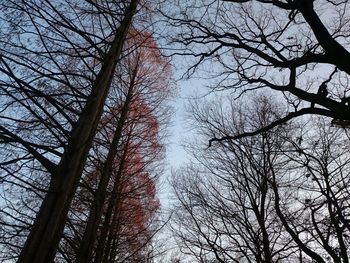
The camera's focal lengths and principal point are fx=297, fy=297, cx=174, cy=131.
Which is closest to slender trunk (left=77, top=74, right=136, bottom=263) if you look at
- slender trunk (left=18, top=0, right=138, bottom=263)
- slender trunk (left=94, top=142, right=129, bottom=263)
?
slender trunk (left=94, top=142, right=129, bottom=263)

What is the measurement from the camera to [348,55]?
358cm

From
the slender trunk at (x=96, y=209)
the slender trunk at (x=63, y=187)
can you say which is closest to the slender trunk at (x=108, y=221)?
the slender trunk at (x=96, y=209)

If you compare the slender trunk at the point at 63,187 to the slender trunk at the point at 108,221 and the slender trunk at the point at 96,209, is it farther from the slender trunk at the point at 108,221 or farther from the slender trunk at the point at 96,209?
the slender trunk at the point at 108,221

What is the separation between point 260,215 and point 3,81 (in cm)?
620

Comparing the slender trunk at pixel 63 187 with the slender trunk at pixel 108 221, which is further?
the slender trunk at pixel 108 221

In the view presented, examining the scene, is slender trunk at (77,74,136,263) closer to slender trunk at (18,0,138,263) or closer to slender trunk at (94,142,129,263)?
slender trunk at (94,142,129,263)

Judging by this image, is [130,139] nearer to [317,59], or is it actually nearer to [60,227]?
[317,59]

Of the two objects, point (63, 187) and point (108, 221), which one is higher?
point (108, 221)

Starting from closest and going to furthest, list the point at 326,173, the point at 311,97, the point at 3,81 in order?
the point at 3,81, the point at 311,97, the point at 326,173

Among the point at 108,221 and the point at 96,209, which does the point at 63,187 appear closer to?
the point at 96,209

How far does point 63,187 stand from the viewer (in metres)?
2.29

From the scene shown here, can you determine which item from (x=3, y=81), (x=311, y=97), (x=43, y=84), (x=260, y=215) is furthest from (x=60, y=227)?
(x=260, y=215)

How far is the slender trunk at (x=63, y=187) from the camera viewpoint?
2.02 m

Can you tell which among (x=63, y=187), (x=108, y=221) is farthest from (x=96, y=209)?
(x=63, y=187)
